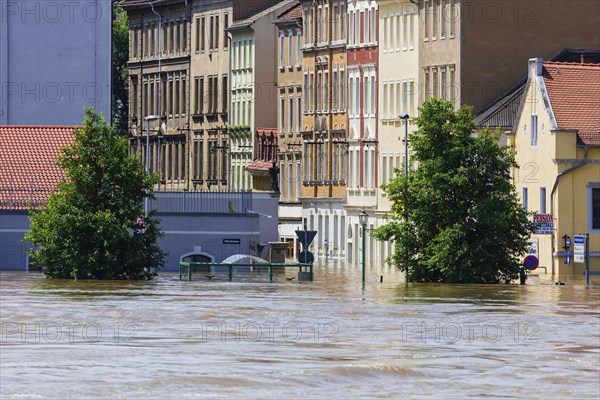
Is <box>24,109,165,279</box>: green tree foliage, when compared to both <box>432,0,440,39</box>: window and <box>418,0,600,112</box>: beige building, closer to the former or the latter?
<box>418,0,600,112</box>: beige building

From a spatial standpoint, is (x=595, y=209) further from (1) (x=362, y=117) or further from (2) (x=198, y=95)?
(2) (x=198, y=95)

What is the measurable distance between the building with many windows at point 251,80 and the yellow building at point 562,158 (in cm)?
4232

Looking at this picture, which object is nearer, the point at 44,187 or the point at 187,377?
the point at 187,377

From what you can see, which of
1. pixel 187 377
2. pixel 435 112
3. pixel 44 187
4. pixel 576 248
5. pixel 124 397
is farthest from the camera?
Result: pixel 44 187

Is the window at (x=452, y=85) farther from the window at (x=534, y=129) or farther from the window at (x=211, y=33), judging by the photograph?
the window at (x=211, y=33)

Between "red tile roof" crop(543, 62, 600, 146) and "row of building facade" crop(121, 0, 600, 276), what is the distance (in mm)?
6418

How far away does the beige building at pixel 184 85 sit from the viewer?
144 meters

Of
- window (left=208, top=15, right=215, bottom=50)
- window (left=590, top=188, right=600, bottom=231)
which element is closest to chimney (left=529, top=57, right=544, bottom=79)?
window (left=590, top=188, right=600, bottom=231)

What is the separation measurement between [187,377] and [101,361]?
3.04 m

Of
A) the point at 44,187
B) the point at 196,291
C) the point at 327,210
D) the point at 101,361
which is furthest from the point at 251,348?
the point at 327,210

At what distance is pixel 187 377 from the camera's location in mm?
41219

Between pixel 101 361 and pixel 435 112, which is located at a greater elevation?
pixel 435 112

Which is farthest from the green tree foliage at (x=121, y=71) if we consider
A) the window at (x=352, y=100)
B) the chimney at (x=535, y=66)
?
the chimney at (x=535, y=66)

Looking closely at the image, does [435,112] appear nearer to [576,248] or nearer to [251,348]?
[576,248]
